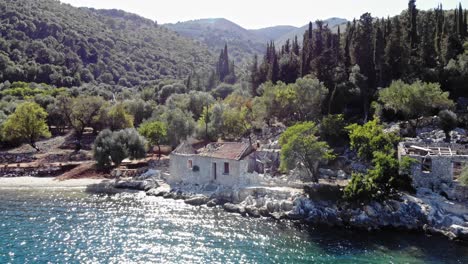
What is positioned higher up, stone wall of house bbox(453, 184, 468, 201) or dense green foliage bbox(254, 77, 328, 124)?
dense green foliage bbox(254, 77, 328, 124)

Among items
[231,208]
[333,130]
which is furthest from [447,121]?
[231,208]

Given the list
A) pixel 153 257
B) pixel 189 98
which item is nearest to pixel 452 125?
pixel 153 257

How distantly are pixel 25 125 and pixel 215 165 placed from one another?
36433 millimetres

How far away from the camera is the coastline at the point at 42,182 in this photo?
4719 cm

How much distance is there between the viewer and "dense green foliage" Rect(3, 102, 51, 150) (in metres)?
62.9

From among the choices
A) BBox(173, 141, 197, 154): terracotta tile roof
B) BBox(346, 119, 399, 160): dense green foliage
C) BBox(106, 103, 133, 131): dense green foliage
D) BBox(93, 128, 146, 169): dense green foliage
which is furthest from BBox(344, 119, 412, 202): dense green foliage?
BBox(106, 103, 133, 131): dense green foliage

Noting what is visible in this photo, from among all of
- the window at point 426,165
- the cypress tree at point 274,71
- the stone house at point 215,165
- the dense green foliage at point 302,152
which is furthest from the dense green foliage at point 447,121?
the cypress tree at point 274,71

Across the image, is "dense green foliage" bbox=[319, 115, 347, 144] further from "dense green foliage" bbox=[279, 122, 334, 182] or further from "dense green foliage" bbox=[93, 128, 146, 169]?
"dense green foliage" bbox=[93, 128, 146, 169]

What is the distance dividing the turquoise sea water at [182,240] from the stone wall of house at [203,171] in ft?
16.9

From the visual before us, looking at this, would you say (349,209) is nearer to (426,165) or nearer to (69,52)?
(426,165)

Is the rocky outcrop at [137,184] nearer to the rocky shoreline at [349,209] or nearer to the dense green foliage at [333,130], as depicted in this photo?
the rocky shoreline at [349,209]

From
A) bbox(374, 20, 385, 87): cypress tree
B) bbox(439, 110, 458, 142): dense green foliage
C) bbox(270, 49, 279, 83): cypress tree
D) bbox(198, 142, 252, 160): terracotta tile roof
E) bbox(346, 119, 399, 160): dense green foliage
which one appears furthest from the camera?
bbox(270, 49, 279, 83): cypress tree

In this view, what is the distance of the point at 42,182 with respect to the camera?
160 ft

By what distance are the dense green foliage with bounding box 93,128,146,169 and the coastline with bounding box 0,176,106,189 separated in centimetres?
313
